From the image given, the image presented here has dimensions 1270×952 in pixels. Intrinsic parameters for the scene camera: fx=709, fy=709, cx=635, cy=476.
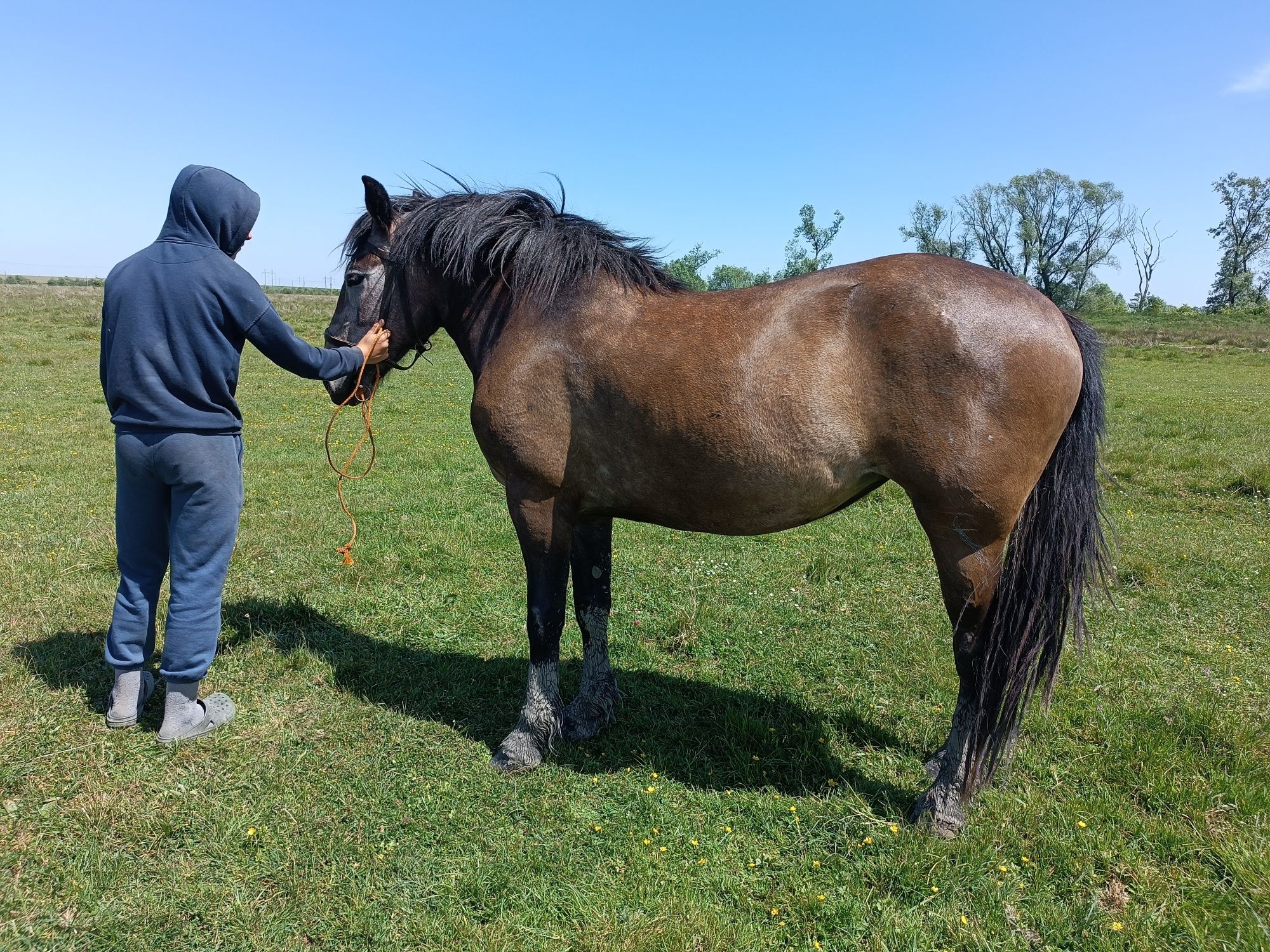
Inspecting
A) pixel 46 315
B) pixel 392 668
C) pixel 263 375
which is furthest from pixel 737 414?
pixel 46 315

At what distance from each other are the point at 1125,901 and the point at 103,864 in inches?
149

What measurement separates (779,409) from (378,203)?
225 centimetres

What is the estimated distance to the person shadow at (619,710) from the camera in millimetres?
3422

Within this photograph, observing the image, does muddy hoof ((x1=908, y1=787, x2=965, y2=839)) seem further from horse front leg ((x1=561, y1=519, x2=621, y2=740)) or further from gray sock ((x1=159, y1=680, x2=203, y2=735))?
gray sock ((x1=159, y1=680, x2=203, y2=735))

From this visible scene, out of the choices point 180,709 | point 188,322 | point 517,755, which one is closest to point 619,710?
point 517,755

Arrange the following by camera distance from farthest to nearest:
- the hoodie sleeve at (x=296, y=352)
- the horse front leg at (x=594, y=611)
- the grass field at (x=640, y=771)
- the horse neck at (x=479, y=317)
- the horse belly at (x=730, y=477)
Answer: the horse front leg at (x=594, y=611)
the horse neck at (x=479, y=317)
the hoodie sleeve at (x=296, y=352)
the horse belly at (x=730, y=477)
the grass field at (x=640, y=771)

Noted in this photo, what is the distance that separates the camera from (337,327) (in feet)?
12.2

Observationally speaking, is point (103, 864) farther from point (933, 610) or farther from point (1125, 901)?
point (933, 610)

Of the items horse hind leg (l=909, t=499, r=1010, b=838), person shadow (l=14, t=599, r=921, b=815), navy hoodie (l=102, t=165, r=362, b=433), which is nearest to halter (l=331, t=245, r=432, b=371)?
navy hoodie (l=102, t=165, r=362, b=433)

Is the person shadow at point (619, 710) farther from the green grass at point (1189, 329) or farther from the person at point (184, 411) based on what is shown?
the green grass at point (1189, 329)

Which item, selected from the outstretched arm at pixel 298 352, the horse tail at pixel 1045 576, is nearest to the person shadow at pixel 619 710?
the horse tail at pixel 1045 576

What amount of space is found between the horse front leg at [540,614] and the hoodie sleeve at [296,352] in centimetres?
100

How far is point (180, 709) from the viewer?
11.5 feet

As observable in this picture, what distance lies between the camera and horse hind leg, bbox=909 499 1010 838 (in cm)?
287
